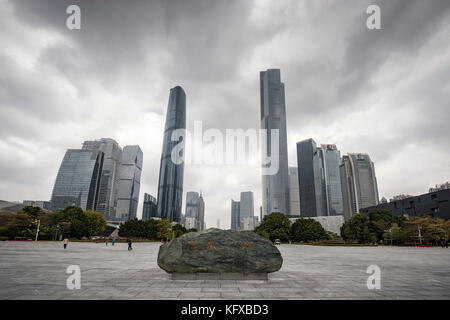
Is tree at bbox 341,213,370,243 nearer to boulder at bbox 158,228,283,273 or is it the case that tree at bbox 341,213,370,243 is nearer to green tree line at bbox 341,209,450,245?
green tree line at bbox 341,209,450,245

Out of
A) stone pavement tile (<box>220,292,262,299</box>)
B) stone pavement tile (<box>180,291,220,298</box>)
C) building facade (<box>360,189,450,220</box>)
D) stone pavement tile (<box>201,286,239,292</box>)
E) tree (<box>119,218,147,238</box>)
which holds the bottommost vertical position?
tree (<box>119,218,147,238</box>)

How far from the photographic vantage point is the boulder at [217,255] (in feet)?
31.5

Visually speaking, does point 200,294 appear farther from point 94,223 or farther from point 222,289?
point 94,223

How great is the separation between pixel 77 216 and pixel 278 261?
69.6m

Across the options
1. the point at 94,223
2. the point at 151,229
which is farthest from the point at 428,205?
the point at 94,223

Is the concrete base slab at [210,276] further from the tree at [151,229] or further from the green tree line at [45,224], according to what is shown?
the tree at [151,229]

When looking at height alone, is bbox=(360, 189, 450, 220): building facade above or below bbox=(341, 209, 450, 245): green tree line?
above


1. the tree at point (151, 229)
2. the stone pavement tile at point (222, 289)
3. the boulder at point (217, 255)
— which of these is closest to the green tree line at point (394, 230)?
the boulder at point (217, 255)

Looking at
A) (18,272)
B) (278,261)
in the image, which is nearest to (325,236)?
(278,261)

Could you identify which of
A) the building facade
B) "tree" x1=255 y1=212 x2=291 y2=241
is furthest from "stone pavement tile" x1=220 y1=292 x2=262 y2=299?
the building facade

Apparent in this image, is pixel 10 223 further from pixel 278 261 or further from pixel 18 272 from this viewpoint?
pixel 278 261

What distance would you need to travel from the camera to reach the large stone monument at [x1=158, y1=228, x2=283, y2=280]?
9609 millimetres
